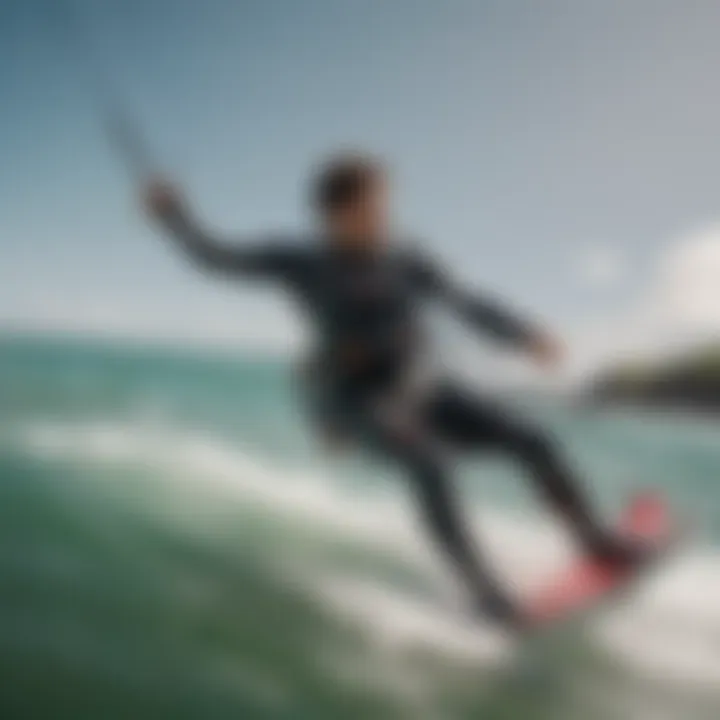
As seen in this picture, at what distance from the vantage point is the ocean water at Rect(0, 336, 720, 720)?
5.78ft

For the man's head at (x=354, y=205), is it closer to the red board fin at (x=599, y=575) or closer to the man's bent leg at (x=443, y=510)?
the man's bent leg at (x=443, y=510)

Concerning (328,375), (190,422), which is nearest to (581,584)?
(328,375)

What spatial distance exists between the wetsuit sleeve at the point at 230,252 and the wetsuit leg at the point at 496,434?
0.38 m

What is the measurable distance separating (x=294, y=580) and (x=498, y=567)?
42 centimetres

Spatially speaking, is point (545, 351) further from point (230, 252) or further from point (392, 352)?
point (230, 252)

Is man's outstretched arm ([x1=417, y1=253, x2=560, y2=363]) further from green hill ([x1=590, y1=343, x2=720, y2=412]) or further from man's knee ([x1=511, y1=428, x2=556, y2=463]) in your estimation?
green hill ([x1=590, y1=343, x2=720, y2=412])

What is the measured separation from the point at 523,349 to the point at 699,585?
0.61 metres

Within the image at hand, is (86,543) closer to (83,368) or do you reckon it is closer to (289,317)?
(83,368)

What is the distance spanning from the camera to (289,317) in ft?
5.93

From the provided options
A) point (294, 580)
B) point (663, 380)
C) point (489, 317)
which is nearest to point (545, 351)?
point (489, 317)

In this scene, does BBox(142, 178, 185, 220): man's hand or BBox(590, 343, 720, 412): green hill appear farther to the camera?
BBox(590, 343, 720, 412): green hill

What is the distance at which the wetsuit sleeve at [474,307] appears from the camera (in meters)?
1.62

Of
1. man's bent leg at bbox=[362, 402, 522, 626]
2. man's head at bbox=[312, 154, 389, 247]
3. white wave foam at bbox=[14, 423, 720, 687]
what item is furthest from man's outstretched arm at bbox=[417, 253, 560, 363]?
white wave foam at bbox=[14, 423, 720, 687]

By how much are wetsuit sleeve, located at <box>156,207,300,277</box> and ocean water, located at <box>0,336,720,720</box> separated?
0.71 feet
